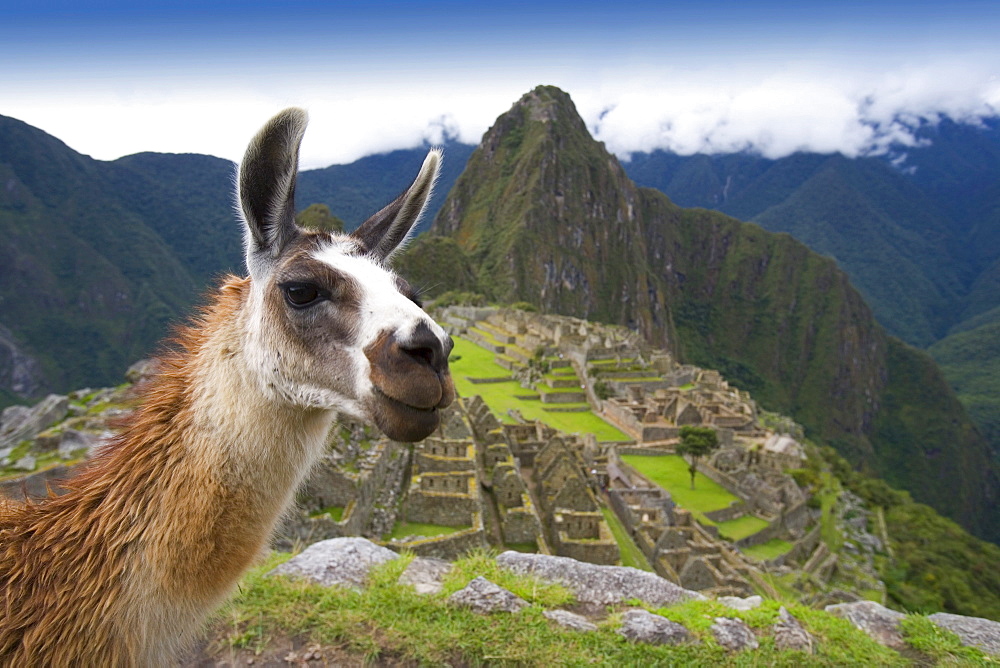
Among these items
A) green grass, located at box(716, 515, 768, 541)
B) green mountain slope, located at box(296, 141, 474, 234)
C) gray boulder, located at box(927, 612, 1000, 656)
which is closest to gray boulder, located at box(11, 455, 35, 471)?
gray boulder, located at box(927, 612, 1000, 656)

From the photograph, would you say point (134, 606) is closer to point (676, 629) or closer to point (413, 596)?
point (413, 596)

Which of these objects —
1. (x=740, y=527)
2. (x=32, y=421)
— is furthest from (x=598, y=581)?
(x=740, y=527)

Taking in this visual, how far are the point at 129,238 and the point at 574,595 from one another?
295 ft

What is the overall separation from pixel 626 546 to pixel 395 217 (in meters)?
14.4

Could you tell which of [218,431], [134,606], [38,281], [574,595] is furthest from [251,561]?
[38,281]

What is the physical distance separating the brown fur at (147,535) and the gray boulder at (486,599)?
201cm

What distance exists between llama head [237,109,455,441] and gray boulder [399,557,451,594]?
255 centimetres

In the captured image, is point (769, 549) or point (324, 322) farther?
point (769, 549)

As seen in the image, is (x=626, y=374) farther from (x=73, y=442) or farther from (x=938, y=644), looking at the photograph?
(x=938, y=644)

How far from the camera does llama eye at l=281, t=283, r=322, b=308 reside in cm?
A: 161

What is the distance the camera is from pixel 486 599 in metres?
3.47

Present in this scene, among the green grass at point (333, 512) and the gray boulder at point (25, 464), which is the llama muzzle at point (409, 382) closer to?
the green grass at point (333, 512)

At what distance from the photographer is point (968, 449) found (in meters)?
104

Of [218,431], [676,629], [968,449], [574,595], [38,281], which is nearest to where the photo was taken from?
[218,431]
